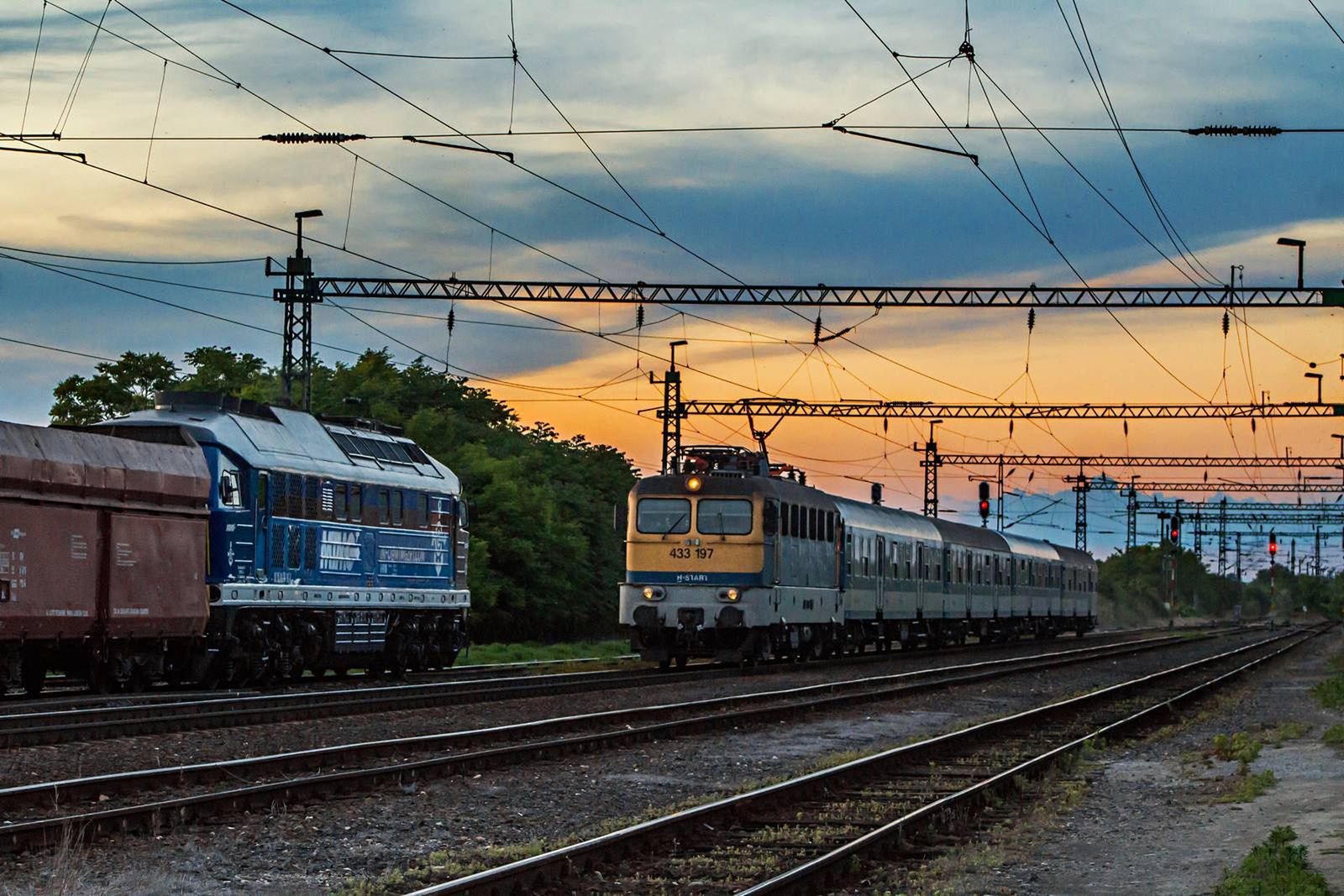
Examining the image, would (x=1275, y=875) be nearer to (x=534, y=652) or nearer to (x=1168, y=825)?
(x=1168, y=825)

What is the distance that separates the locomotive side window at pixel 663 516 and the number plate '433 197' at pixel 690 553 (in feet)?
1.21

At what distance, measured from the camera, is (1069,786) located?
16.4 meters

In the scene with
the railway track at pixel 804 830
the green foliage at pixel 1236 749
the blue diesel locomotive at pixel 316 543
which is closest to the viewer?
the railway track at pixel 804 830

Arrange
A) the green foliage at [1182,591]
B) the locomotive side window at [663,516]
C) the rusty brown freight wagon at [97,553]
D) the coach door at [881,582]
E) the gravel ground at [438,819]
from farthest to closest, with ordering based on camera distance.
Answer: the green foliage at [1182,591]
the coach door at [881,582]
the locomotive side window at [663,516]
the rusty brown freight wagon at [97,553]
the gravel ground at [438,819]

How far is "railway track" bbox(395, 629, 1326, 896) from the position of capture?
10.5m

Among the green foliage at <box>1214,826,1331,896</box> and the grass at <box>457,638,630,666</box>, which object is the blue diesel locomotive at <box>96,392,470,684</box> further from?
the green foliage at <box>1214,826,1331,896</box>

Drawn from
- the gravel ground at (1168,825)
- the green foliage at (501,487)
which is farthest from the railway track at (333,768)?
the green foliage at (501,487)

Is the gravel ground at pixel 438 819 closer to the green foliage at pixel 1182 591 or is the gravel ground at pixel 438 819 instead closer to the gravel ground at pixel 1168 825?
the gravel ground at pixel 1168 825

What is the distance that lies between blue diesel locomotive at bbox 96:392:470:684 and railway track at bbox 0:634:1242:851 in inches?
271

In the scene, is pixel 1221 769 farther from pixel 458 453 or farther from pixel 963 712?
pixel 458 453

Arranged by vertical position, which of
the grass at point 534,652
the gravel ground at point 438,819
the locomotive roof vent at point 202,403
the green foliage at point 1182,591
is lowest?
the grass at point 534,652

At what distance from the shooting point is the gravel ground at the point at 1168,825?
444 inches

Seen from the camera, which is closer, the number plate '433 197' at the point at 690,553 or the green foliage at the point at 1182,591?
the number plate '433 197' at the point at 690,553

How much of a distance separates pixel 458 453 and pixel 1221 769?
4468cm
